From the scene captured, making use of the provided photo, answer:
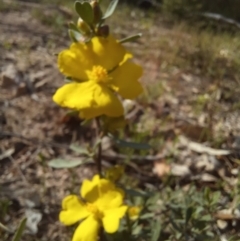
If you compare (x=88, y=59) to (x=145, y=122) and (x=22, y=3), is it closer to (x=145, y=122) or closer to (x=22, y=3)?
(x=145, y=122)

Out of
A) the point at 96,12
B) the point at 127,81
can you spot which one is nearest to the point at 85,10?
the point at 96,12

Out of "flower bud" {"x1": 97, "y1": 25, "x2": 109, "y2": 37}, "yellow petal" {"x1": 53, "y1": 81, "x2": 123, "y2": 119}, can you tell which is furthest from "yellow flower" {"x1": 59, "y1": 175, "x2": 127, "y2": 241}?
"flower bud" {"x1": 97, "y1": 25, "x2": 109, "y2": 37}

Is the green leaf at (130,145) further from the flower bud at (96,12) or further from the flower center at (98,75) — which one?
the flower bud at (96,12)

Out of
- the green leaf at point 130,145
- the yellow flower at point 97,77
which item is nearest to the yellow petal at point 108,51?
the yellow flower at point 97,77

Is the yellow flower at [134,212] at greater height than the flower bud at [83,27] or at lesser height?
lesser

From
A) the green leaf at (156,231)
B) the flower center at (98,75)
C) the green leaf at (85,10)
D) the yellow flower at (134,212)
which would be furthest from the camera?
the yellow flower at (134,212)

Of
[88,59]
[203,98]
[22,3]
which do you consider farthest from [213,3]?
[88,59]

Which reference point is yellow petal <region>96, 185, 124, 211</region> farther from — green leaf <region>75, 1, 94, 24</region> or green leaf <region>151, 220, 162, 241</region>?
green leaf <region>75, 1, 94, 24</region>

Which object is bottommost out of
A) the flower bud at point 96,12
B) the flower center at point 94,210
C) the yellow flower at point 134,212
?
the yellow flower at point 134,212
